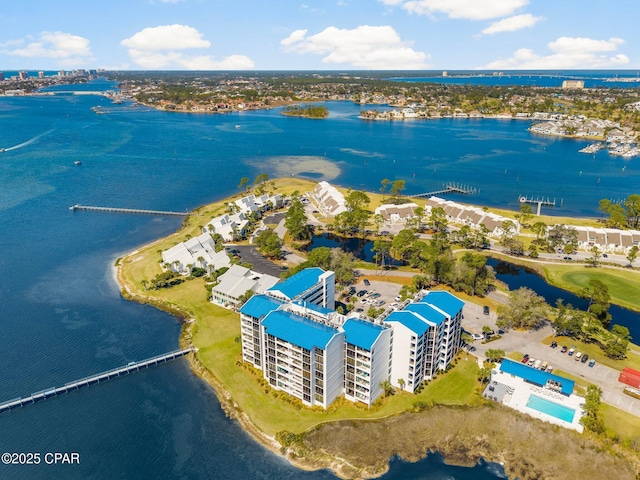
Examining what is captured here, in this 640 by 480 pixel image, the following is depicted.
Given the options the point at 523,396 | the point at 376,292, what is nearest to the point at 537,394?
the point at 523,396

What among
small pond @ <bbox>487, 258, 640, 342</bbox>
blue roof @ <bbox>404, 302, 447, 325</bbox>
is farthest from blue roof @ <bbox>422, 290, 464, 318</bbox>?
small pond @ <bbox>487, 258, 640, 342</bbox>

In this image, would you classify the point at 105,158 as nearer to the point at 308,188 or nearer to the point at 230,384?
the point at 308,188

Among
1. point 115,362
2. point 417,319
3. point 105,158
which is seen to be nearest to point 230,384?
point 115,362

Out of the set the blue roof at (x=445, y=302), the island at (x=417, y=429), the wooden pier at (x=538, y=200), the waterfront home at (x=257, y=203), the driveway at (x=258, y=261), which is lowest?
the island at (x=417, y=429)

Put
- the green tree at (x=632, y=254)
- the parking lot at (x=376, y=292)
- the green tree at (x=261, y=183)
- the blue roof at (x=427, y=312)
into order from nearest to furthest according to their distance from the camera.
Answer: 1. the blue roof at (x=427, y=312)
2. the parking lot at (x=376, y=292)
3. the green tree at (x=632, y=254)
4. the green tree at (x=261, y=183)

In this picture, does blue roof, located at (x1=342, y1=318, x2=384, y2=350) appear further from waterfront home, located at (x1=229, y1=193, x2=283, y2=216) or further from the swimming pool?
waterfront home, located at (x1=229, y1=193, x2=283, y2=216)

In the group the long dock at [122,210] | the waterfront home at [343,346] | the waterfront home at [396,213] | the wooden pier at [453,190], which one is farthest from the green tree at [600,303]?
the long dock at [122,210]

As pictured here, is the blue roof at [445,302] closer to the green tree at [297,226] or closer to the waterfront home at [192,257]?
the waterfront home at [192,257]
